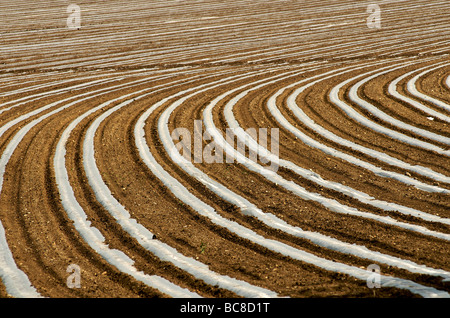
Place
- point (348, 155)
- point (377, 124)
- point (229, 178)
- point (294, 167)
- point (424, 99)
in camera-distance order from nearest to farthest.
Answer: point (229, 178) < point (294, 167) < point (348, 155) < point (377, 124) < point (424, 99)

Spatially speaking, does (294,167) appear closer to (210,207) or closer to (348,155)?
(348,155)

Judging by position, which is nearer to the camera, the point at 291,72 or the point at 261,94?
the point at 261,94

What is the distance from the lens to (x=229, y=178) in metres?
11.5

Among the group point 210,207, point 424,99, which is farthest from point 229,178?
point 424,99

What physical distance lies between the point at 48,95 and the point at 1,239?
1274cm

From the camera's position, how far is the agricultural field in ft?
25.0

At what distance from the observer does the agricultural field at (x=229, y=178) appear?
762 centimetres

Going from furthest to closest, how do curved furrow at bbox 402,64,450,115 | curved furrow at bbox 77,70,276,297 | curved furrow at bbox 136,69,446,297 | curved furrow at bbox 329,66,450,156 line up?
curved furrow at bbox 402,64,450,115 → curved furrow at bbox 329,66,450,156 → curved furrow at bbox 136,69,446,297 → curved furrow at bbox 77,70,276,297

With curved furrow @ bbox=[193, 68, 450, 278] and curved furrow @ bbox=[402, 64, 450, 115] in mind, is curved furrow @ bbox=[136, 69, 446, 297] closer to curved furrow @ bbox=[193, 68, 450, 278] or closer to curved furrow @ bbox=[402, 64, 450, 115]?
curved furrow @ bbox=[193, 68, 450, 278]

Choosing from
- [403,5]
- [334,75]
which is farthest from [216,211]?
[403,5]

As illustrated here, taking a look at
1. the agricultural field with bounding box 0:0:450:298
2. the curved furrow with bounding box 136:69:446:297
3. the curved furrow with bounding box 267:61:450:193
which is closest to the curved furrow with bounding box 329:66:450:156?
the agricultural field with bounding box 0:0:450:298

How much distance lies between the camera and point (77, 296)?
Answer: 7.00m

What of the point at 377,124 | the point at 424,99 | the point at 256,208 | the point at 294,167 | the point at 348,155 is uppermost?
the point at 424,99
